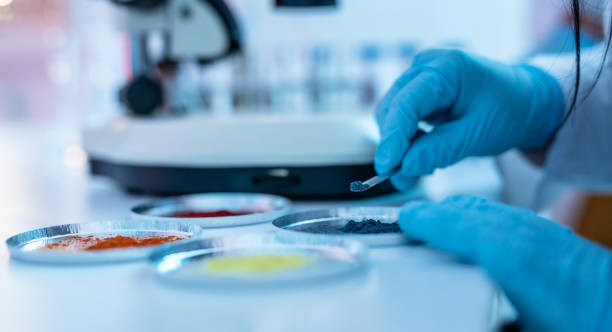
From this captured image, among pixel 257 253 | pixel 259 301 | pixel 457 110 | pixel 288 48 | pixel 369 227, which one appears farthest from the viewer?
pixel 288 48

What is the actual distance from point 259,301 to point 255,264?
7 cm

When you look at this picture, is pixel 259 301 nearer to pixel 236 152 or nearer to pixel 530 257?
pixel 530 257

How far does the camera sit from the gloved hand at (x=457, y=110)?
34.3 inches

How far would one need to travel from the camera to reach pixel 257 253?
0.54 m

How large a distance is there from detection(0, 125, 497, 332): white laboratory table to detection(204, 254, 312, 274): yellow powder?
0.03 m

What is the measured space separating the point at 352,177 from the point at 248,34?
1962 mm

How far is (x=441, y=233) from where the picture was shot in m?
0.57

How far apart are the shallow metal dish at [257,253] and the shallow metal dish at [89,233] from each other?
4 cm

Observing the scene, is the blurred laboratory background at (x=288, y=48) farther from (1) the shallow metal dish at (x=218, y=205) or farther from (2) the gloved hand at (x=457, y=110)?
(1) the shallow metal dish at (x=218, y=205)

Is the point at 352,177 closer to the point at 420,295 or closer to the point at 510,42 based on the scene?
the point at 420,295

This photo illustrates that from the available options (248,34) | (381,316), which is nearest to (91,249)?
(381,316)

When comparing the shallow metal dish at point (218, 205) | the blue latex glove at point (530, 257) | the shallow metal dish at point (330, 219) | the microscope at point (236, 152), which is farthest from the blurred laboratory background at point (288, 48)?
the blue latex glove at point (530, 257)

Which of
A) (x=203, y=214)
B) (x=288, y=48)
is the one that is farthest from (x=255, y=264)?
(x=288, y=48)

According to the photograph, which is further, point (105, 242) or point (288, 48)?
point (288, 48)
